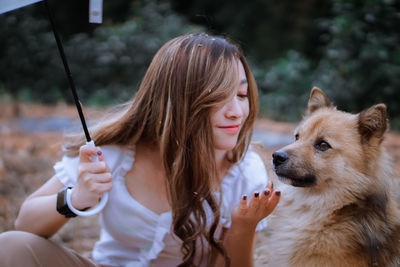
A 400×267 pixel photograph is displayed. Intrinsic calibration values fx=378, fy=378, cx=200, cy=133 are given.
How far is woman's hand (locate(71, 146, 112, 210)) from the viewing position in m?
1.77

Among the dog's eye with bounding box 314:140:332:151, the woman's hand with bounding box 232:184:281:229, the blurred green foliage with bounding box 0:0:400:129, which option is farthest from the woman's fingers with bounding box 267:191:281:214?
the blurred green foliage with bounding box 0:0:400:129

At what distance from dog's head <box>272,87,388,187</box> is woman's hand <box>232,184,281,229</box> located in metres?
0.23

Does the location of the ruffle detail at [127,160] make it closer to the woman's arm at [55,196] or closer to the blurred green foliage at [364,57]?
the woman's arm at [55,196]

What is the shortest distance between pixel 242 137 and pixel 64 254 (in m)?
1.18

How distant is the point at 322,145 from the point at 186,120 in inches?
32.4

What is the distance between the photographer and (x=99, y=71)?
8.55 meters

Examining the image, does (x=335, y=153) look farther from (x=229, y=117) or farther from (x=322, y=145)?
(x=229, y=117)

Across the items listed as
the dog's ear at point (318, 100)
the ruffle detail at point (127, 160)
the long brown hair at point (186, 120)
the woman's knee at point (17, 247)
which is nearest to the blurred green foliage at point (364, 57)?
the dog's ear at point (318, 100)

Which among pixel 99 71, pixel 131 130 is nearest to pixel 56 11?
pixel 99 71

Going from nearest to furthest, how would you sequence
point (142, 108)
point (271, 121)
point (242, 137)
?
point (142, 108), point (242, 137), point (271, 121)

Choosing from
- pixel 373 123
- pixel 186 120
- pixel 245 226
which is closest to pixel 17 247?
pixel 186 120

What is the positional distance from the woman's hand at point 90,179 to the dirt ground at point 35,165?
4.31 feet

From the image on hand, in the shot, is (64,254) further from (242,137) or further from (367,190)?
(367,190)

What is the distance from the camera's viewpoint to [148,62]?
820cm
